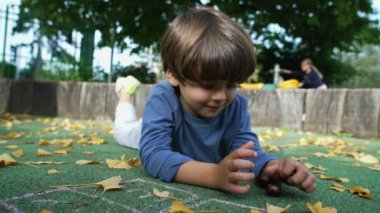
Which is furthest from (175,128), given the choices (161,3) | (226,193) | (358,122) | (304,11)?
(358,122)

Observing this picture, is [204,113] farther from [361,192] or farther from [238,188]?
[361,192]

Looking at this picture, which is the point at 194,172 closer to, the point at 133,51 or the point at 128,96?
the point at 133,51

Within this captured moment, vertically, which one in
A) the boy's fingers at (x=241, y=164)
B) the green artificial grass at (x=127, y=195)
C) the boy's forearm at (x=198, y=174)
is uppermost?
the boy's fingers at (x=241, y=164)

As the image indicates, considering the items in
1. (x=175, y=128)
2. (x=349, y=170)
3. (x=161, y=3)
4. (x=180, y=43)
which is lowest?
(x=349, y=170)

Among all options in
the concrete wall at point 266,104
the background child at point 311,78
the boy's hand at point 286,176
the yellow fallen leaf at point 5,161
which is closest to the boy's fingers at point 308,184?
the boy's hand at point 286,176

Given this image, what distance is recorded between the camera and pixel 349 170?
239 centimetres

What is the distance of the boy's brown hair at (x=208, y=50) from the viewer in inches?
62.7

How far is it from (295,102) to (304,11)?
12.0ft

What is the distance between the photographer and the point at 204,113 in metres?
1.79

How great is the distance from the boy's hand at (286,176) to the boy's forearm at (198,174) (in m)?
0.22

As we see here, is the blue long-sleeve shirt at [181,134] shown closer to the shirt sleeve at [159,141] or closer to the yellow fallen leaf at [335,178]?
the shirt sleeve at [159,141]

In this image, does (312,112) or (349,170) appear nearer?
(349,170)

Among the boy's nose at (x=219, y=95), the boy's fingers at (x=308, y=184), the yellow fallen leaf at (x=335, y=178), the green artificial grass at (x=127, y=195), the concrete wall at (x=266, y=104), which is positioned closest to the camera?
the green artificial grass at (x=127, y=195)

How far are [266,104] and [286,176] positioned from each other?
4507 millimetres
